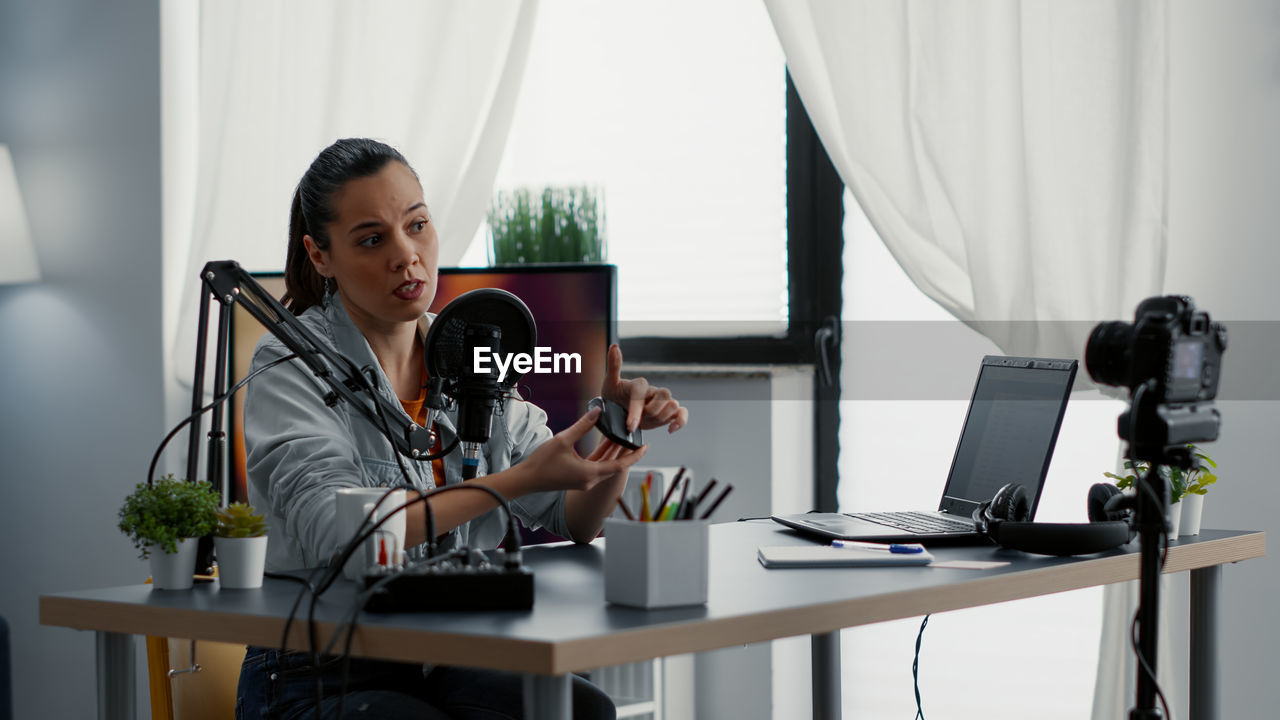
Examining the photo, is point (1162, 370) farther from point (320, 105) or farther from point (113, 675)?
point (320, 105)

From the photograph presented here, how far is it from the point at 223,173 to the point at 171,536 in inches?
90.1

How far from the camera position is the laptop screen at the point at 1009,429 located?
1743 mm

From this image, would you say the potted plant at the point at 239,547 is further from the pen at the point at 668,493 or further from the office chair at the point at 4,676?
the office chair at the point at 4,676

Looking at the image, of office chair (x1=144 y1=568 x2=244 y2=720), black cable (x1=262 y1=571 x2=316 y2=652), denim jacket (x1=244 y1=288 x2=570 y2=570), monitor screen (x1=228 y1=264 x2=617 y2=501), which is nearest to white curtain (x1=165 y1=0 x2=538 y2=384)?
monitor screen (x1=228 y1=264 x2=617 y2=501)

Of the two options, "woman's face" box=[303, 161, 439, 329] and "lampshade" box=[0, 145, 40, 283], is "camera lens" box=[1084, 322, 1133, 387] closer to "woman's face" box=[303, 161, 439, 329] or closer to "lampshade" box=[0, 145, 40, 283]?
"woman's face" box=[303, 161, 439, 329]

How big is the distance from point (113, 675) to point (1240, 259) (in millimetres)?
2105

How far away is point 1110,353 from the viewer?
1.36 meters

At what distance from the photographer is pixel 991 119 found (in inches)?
101

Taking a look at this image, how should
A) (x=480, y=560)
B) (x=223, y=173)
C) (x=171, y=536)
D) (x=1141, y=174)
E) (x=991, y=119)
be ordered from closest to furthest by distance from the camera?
1. (x=480, y=560)
2. (x=171, y=536)
3. (x=1141, y=174)
4. (x=991, y=119)
5. (x=223, y=173)

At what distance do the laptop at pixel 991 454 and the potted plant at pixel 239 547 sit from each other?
2.50 feet

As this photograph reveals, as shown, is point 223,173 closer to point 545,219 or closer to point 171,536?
point 545,219

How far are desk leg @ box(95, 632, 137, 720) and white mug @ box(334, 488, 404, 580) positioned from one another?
0.82 feet

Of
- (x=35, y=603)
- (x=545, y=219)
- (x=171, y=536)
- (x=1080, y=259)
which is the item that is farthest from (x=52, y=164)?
(x=1080, y=259)

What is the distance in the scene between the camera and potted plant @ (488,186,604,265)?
2.77 m
